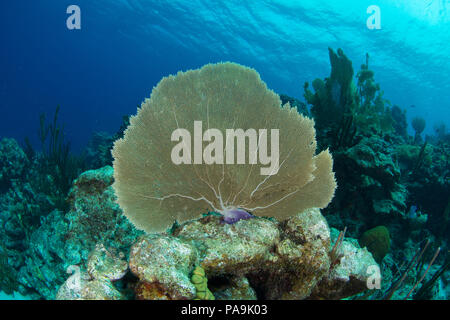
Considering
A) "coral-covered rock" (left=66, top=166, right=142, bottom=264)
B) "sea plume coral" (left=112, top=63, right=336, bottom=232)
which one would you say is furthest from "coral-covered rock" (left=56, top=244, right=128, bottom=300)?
"coral-covered rock" (left=66, top=166, right=142, bottom=264)

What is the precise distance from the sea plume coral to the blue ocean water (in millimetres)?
15697

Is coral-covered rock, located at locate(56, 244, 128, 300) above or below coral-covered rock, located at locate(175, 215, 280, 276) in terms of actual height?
below

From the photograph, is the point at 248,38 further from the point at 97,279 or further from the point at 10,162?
the point at 97,279

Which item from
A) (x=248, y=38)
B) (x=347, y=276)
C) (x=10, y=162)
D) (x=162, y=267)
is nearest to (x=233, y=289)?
(x=162, y=267)

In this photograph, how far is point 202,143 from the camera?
3.04 m

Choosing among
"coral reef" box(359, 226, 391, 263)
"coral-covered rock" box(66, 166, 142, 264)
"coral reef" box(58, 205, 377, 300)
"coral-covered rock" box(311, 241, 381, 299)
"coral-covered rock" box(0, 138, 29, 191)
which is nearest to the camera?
"coral reef" box(58, 205, 377, 300)

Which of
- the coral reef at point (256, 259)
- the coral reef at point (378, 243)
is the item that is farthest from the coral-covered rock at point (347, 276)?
the coral reef at point (378, 243)

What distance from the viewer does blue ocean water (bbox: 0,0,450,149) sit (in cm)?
2364

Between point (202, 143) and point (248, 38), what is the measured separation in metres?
34.0

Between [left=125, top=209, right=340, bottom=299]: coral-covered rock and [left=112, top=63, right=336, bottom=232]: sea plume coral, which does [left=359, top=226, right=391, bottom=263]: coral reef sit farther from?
[left=112, top=63, right=336, bottom=232]: sea plume coral

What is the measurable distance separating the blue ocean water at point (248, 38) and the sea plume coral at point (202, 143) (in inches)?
618

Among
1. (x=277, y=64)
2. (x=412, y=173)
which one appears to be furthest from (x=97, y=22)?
(x=412, y=173)

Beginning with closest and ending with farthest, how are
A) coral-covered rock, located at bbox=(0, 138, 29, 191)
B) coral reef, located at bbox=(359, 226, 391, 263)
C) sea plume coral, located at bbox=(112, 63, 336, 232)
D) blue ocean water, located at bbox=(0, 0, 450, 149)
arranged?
1. sea plume coral, located at bbox=(112, 63, 336, 232)
2. coral reef, located at bbox=(359, 226, 391, 263)
3. coral-covered rock, located at bbox=(0, 138, 29, 191)
4. blue ocean water, located at bbox=(0, 0, 450, 149)

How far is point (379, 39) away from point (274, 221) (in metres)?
31.1
